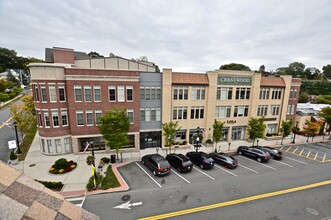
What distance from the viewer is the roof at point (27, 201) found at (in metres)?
3.04

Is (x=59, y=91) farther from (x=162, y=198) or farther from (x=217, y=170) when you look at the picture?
(x=217, y=170)

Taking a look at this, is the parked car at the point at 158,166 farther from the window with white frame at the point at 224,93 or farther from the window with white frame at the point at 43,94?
the window with white frame at the point at 224,93

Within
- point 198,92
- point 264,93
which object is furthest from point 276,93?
point 198,92

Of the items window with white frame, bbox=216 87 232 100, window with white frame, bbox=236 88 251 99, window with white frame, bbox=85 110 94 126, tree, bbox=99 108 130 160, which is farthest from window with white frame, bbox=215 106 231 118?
window with white frame, bbox=85 110 94 126

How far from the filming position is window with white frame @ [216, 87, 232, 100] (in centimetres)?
2791

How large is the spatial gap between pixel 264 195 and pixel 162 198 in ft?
28.8

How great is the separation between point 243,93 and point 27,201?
31.1 meters

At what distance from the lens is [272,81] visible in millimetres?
30812

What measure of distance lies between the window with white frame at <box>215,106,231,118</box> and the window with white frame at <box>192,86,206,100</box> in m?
3.67

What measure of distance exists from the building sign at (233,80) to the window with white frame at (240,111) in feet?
13.7

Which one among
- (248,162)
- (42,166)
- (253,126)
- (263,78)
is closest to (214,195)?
(248,162)

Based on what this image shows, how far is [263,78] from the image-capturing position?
3008cm

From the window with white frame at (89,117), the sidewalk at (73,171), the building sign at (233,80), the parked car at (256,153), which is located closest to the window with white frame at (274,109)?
the sidewalk at (73,171)

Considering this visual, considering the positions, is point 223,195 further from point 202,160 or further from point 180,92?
point 180,92
